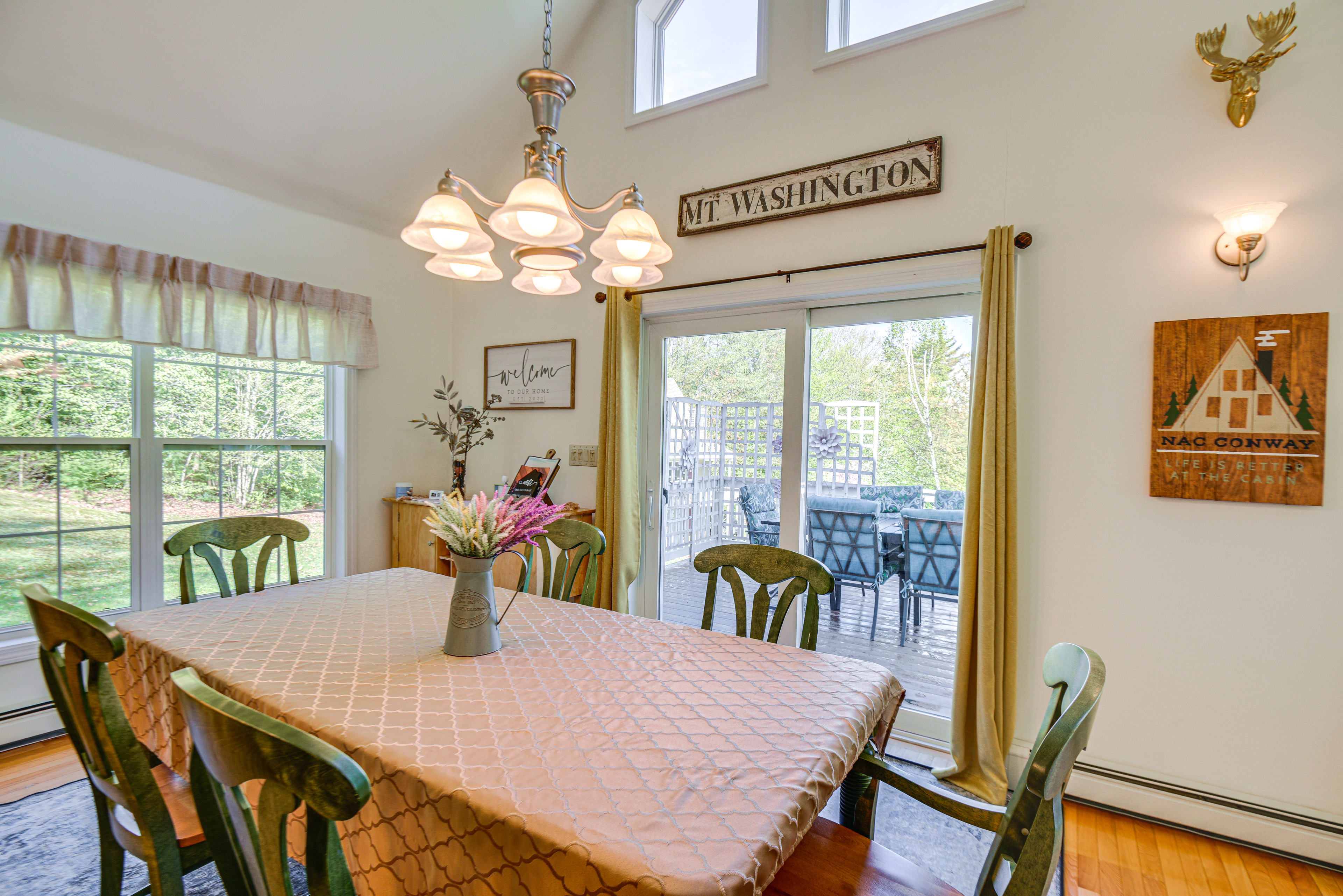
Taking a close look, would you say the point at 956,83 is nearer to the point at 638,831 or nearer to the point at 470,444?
the point at 638,831

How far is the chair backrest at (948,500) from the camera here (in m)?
2.64

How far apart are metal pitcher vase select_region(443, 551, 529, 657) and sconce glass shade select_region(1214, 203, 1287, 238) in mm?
2489

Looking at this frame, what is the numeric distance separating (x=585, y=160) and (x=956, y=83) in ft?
6.42

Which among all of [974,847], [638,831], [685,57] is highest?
[685,57]

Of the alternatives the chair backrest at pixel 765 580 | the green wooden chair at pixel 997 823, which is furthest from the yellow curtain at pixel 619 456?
the green wooden chair at pixel 997 823

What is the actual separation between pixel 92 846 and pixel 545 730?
1.85 meters

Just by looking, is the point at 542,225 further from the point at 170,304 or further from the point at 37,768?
the point at 37,768

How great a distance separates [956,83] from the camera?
248 cm

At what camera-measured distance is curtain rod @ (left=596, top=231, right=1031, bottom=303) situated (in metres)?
2.36

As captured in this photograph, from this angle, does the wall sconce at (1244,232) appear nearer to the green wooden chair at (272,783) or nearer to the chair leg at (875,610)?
the chair leg at (875,610)

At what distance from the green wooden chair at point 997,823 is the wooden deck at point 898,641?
1.01m

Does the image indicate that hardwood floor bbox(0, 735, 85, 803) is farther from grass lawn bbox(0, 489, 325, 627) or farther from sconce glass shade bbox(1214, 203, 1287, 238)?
sconce glass shade bbox(1214, 203, 1287, 238)

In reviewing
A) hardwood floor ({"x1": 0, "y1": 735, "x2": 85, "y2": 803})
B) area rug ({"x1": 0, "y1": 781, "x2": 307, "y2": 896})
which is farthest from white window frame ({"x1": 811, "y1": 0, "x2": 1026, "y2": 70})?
hardwood floor ({"x1": 0, "y1": 735, "x2": 85, "y2": 803})

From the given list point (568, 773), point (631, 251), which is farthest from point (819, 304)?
point (568, 773)
